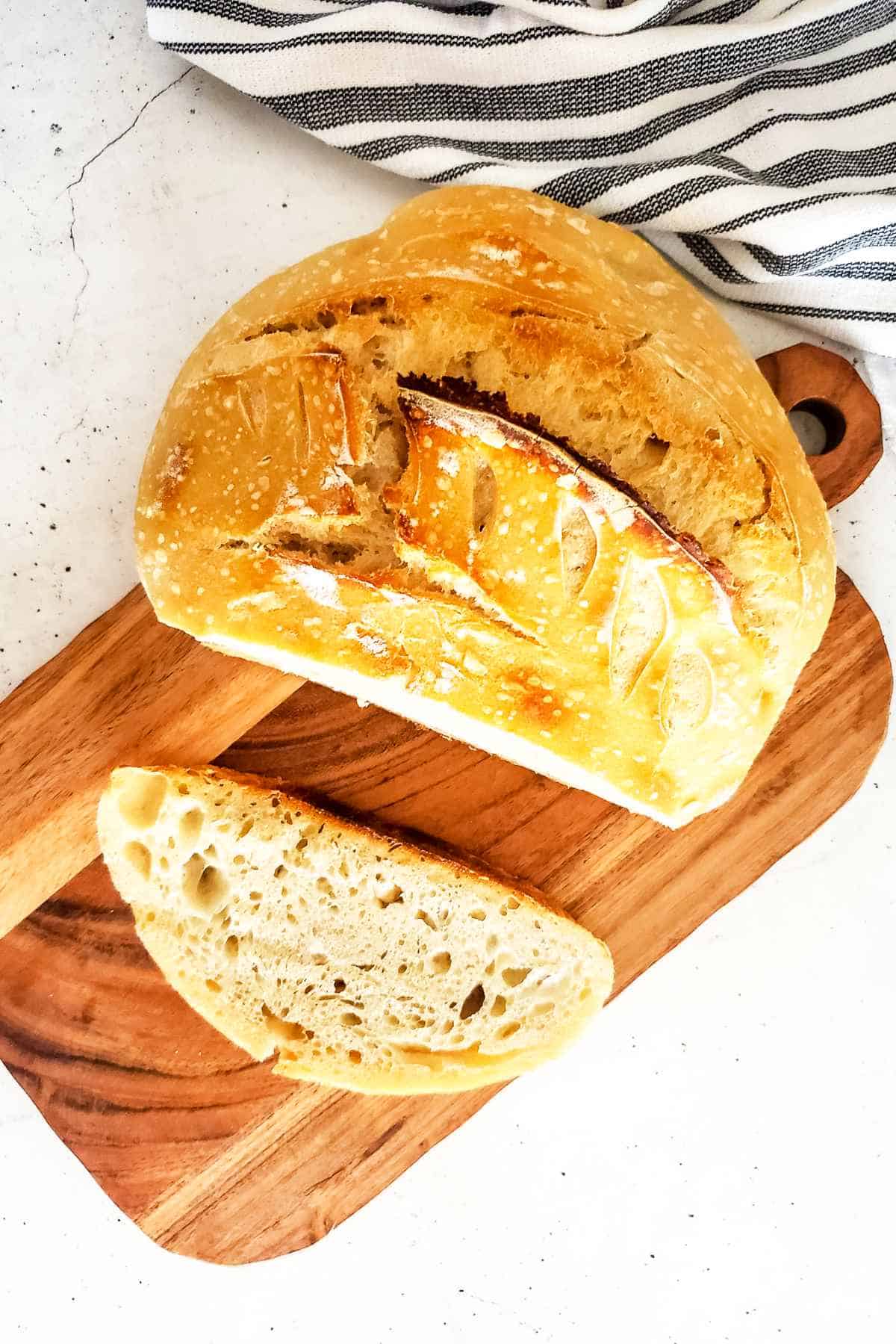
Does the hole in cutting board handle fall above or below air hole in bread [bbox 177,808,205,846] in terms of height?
above

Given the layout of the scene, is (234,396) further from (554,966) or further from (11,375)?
(554,966)

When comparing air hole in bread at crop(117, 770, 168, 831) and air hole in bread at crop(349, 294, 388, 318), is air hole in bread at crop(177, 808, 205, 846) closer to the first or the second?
air hole in bread at crop(117, 770, 168, 831)

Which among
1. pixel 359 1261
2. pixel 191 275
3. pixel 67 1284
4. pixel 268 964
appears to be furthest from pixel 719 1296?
pixel 191 275

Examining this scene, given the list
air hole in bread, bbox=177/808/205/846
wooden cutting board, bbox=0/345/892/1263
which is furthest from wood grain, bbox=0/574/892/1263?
air hole in bread, bbox=177/808/205/846

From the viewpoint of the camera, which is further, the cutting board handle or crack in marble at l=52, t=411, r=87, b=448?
crack in marble at l=52, t=411, r=87, b=448

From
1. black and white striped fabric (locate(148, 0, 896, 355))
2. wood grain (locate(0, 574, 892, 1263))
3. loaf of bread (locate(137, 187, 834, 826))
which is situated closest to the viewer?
loaf of bread (locate(137, 187, 834, 826))

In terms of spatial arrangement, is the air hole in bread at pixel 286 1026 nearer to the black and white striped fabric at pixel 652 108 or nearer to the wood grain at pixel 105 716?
the wood grain at pixel 105 716

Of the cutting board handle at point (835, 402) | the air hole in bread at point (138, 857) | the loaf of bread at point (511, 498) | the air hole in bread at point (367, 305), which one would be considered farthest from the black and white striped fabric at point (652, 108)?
the air hole in bread at point (138, 857)
